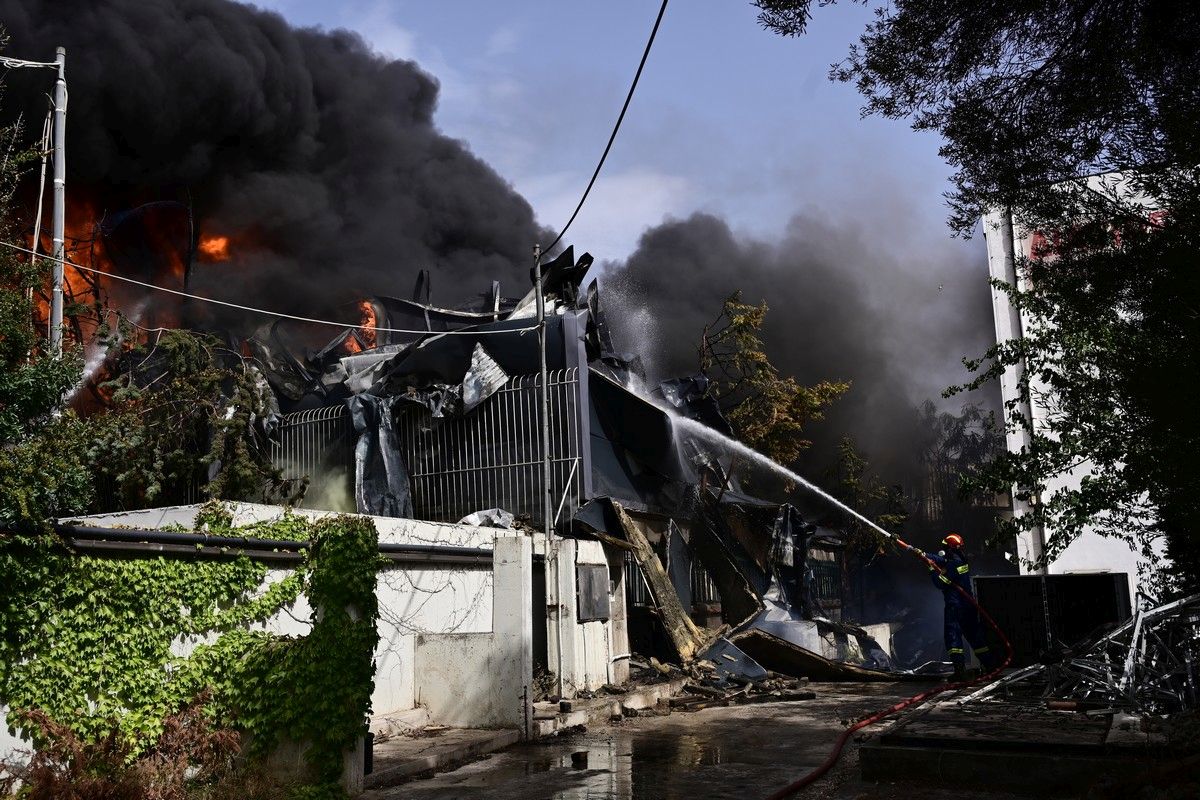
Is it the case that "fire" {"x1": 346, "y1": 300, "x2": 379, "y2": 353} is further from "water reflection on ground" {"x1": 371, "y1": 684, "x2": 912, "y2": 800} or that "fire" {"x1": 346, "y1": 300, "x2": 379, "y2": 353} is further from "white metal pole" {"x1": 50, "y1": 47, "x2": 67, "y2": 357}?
"water reflection on ground" {"x1": 371, "y1": 684, "x2": 912, "y2": 800}

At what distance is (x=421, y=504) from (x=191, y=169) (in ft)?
37.6

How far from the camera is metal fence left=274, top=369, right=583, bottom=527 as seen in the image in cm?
1523

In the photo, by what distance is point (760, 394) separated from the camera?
2167 cm

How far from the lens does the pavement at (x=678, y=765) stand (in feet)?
23.1

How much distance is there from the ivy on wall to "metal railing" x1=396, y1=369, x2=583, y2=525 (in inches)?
280

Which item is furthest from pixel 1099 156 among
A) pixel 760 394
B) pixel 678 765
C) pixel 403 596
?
pixel 760 394

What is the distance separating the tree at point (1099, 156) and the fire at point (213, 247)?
69.6 feet

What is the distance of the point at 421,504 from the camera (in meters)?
16.6

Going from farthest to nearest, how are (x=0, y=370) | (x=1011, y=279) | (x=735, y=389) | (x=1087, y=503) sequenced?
(x=735, y=389) < (x=1011, y=279) < (x=1087, y=503) < (x=0, y=370)

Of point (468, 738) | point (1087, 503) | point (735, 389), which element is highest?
point (735, 389)

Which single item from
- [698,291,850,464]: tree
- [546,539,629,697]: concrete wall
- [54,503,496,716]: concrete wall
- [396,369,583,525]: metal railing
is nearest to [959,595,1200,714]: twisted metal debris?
[546,539,629,697]: concrete wall

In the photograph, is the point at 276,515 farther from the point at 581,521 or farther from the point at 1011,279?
the point at 1011,279

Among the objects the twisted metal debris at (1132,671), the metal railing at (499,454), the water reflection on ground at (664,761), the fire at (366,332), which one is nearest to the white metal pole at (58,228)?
the water reflection on ground at (664,761)

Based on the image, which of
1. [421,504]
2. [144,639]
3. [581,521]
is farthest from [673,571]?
[144,639]
